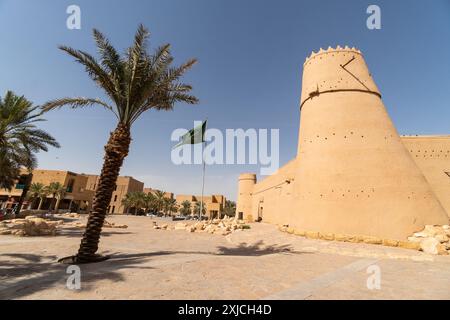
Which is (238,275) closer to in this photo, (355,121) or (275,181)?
(355,121)

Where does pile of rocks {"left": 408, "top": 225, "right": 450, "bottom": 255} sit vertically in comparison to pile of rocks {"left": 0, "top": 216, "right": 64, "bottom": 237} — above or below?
above

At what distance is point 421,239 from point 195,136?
698 inches

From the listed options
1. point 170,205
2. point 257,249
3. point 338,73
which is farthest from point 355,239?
point 170,205

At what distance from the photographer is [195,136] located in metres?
22.3

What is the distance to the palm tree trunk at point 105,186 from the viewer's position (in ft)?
27.4

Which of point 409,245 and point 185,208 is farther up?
point 185,208

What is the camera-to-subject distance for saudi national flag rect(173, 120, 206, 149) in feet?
72.7

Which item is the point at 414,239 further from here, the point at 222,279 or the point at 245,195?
the point at 245,195

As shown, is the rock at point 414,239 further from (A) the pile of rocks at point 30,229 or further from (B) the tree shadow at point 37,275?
(A) the pile of rocks at point 30,229

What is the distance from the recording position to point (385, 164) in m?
13.0

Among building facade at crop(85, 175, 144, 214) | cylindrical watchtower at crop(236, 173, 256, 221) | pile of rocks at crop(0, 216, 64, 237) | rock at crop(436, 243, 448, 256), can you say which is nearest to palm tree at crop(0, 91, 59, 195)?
pile of rocks at crop(0, 216, 64, 237)

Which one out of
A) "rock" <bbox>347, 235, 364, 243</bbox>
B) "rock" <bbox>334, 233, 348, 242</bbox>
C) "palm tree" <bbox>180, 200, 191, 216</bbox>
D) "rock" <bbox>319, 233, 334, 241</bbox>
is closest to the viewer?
"rock" <bbox>347, 235, 364, 243</bbox>

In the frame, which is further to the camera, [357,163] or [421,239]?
[357,163]

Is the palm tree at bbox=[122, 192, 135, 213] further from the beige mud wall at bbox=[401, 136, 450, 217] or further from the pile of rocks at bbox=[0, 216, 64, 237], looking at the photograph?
the beige mud wall at bbox=[401, 136, 450, 217]
